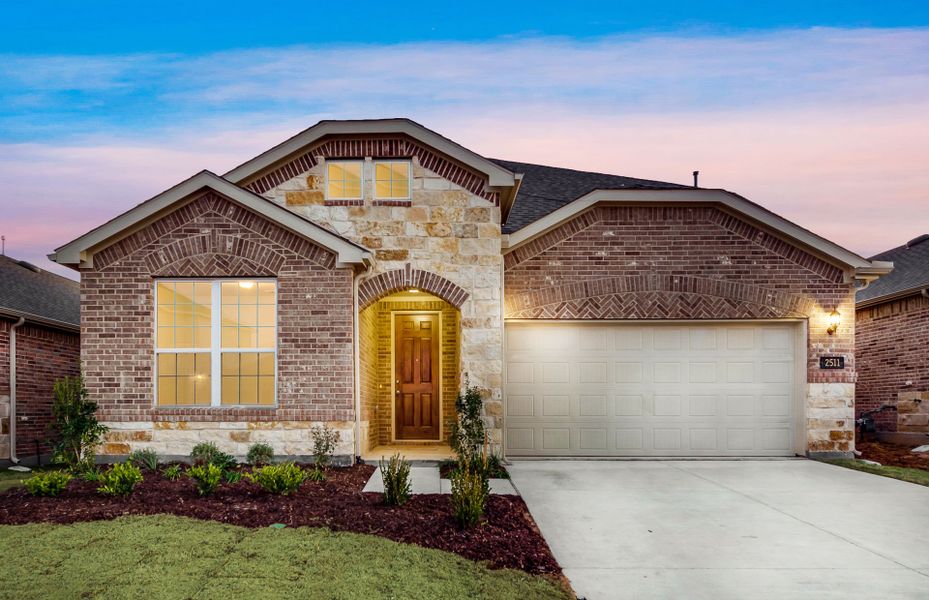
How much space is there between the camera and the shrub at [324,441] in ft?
31.2

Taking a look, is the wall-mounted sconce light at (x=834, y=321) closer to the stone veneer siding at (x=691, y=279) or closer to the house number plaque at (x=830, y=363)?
the stone veneer siding at (x=691, y=279)

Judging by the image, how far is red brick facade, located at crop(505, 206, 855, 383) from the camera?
1131cm

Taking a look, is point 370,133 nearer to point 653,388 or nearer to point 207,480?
point 207,480

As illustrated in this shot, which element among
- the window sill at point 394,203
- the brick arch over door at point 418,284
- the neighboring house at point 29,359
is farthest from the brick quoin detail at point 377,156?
the neighboring house at point 29,359

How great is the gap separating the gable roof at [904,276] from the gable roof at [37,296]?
1671 cm

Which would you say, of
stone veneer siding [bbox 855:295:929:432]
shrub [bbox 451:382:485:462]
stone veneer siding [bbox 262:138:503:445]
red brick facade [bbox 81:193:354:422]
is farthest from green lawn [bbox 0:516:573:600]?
stone veneer siding [bbox 855:295:929:432]

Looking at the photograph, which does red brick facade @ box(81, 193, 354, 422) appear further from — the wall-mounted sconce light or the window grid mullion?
the wall-mounted sconce light

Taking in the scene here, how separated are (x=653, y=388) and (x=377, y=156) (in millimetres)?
6206

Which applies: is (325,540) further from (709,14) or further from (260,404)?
(709,14)

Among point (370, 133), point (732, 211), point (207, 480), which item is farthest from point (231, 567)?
point (732, 211)

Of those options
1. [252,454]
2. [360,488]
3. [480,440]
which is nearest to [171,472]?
[252,454]

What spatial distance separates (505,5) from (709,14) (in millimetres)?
4192

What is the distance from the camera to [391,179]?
10836 mm

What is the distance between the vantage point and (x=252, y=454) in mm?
9492
